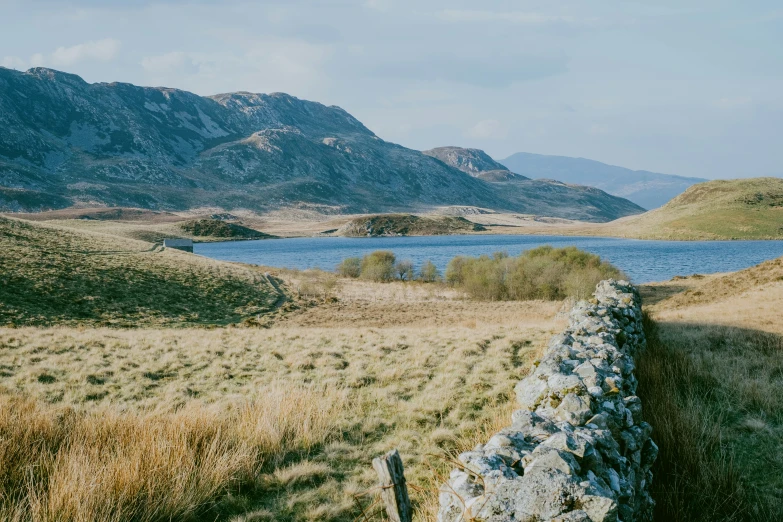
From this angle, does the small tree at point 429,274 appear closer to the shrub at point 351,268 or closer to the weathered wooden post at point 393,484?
the shrub at point 351,268

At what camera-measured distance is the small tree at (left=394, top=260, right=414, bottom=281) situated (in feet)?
236

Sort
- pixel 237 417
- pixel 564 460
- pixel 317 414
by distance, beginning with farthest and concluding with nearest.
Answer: pixel 317 414, pixel 237 417, pixel 564 460

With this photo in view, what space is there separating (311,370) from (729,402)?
30.1ft

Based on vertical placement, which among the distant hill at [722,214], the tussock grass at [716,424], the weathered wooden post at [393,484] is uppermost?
the distant hill at [722,214]

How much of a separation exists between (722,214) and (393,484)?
188 metres

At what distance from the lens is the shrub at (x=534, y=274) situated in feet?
165

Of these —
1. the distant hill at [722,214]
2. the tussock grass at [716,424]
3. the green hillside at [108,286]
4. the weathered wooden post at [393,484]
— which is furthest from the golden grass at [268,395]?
the distant hill at [722,214]

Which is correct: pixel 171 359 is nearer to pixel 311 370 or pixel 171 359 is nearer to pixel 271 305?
pixel 311 370

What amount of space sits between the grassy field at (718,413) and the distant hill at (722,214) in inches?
6078

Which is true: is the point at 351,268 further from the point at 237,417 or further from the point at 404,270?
the point at 237,417

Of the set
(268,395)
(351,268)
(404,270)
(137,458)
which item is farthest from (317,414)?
(351,268)

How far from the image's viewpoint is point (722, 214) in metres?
159

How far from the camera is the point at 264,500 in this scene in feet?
18.6

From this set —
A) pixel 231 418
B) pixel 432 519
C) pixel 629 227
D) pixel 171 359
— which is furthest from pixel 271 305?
pixel 629 227
